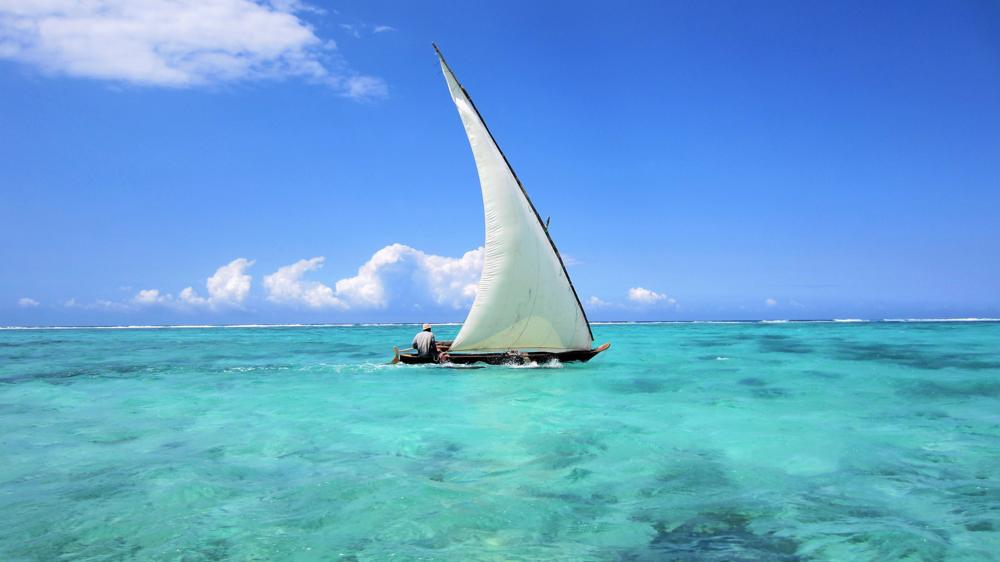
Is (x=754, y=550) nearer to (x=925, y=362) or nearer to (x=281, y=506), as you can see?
(x=281, y=506)

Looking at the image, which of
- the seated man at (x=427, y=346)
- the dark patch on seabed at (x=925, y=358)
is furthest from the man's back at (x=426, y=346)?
the dark patch on seabed at (x=925, y=358)

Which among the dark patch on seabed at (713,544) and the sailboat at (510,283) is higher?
the sailboat at (510,283)

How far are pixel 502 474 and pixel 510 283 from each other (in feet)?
37.9

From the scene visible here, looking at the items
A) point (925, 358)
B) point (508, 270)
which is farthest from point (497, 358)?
point (925, 358)

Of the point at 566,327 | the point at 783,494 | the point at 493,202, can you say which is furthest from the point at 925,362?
the point at 783,494

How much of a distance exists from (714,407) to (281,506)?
36.5 feet

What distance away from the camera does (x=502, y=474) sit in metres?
8.16

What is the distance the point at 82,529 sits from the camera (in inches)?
241

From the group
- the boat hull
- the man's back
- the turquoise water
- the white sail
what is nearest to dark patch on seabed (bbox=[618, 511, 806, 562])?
the turquoise water

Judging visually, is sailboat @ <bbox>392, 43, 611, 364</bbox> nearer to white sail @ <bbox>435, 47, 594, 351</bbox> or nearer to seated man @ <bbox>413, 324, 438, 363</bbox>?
white sail @ <bbox>435, 47, 594, 351</bbox>

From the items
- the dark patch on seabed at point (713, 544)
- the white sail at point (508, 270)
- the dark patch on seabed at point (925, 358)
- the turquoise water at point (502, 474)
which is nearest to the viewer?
the dark patch on seabed at point (713, 544)

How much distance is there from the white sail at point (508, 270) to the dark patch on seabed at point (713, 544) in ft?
44.2

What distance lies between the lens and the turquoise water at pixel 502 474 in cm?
575

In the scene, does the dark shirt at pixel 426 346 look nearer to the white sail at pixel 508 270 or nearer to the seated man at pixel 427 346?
the seated man at pixel 427 346
